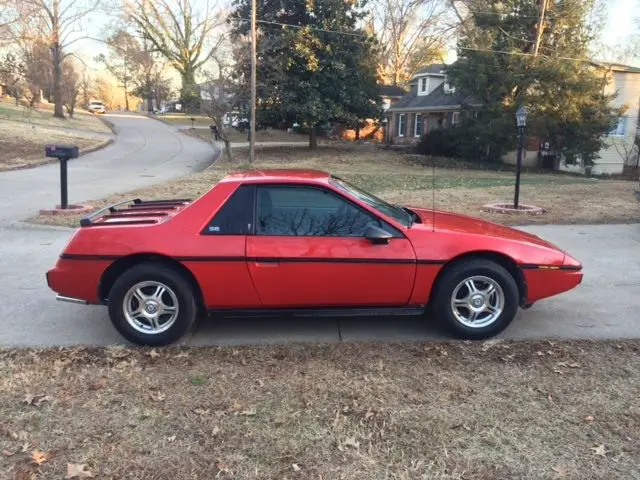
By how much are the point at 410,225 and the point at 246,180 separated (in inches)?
56.5

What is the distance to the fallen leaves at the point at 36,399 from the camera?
3564 millimetres

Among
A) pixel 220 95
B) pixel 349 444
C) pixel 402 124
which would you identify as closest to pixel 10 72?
pixel 220 95

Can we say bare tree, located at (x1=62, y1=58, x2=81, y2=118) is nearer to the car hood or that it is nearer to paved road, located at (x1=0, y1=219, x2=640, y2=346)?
paved road, located at (x1=0, y1=219, x2=640, y2=346)

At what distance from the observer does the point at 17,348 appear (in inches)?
176

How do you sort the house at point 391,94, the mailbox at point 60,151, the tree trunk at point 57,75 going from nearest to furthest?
the mailbox at point 60,151, the tree trunk at point 57,75, the house at point 391,94

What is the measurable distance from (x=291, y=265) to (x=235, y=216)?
24.4 inches

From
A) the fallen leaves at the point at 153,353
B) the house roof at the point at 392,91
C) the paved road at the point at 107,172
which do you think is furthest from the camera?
the house roof at the point at 392,91

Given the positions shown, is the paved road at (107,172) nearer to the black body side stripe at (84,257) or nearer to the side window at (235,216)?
Result: the black body side stripe at (84,257)

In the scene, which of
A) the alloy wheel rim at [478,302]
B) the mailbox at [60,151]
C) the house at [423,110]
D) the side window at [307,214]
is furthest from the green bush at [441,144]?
the side window at [307,214]

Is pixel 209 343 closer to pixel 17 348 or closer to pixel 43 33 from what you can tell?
pixel 17 348

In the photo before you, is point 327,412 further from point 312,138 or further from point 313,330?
point 312,138

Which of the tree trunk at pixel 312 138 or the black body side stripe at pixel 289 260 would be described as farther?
the tree trunk at pixel 312 138

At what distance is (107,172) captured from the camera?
67.9 feet

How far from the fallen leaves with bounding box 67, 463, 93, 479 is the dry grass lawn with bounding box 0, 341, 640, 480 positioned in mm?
10
